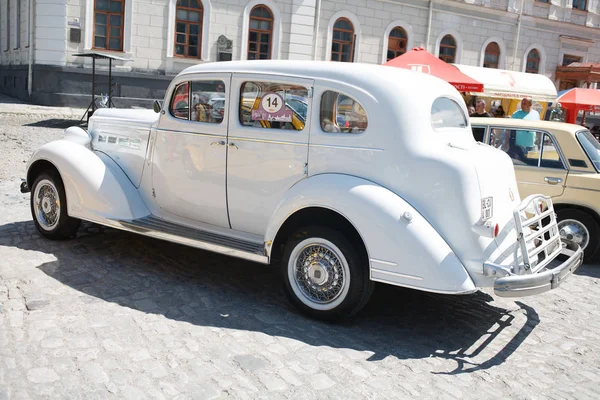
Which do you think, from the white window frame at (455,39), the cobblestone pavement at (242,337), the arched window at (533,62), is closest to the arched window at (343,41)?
the white window frame at (455,39)

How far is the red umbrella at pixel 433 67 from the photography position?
12.4 meters

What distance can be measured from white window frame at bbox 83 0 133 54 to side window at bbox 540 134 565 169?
16.5 m

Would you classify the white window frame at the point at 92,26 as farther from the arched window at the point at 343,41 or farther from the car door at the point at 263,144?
the car door at the point at 263,144

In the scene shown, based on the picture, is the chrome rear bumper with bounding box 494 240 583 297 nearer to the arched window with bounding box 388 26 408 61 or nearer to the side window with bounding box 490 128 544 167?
the side window with bounding box 490 128 544 167

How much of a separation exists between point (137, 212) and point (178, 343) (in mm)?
1933

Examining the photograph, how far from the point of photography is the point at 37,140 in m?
12.9

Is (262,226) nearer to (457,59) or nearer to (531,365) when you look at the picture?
(531,365)

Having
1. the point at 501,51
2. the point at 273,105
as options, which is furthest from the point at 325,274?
the point at 501,51

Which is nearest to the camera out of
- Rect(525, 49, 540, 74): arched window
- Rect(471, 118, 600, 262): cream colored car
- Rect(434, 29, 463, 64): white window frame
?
Rect(471, 118, 600, 262): cream colored car

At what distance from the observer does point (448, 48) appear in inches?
1045

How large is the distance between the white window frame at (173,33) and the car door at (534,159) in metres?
15.8

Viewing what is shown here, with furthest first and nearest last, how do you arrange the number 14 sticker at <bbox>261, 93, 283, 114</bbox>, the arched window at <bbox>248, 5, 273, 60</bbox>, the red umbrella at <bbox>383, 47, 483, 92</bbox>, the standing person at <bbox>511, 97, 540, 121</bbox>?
the arched window at <bbox>248, 5, 273, 60</bbox>
the red umbrella at <bbox>383, 47, 483, 92</bbox>
the standing person at <bbox>511, 97, 540, 121</bbox>
the number 14 sticker at <bbox>261, 93, 283, 114</bbox>

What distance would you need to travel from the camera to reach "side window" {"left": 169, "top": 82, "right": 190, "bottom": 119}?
5320 mm

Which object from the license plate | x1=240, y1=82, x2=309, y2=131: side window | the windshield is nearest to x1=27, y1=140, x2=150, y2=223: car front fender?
x1=240, y1=82, x2=309, y2=131: side window
